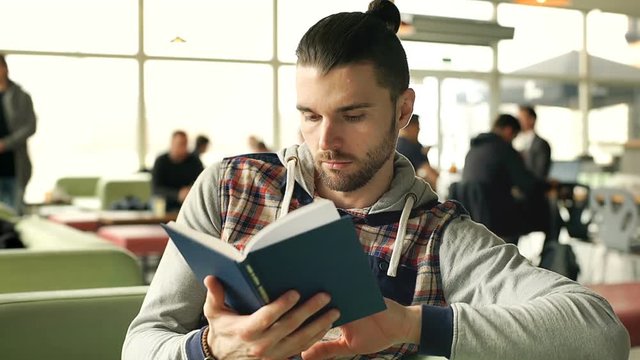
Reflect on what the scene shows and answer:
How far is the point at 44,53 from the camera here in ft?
29.8

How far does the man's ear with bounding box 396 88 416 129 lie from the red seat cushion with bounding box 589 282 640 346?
0.65 metres

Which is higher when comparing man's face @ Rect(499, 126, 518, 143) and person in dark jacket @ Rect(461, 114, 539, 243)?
man's face @ Rect(499, 126, 518, 143)

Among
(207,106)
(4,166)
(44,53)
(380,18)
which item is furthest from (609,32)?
(380,18)

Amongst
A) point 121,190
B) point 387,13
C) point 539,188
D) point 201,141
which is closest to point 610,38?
point 201,141

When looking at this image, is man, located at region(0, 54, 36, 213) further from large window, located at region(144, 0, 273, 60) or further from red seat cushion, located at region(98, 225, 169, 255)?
large window, located at region(144, 0, 273, 60)

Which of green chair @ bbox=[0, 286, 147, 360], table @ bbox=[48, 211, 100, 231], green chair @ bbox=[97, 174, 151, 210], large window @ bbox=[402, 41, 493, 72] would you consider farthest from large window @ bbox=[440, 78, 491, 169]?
green chair @ bbox=[0, 286, 147, 360]

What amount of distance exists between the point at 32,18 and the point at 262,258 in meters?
9.11

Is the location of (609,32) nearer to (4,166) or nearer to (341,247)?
(4,166)

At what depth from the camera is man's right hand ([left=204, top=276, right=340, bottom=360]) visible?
920mm

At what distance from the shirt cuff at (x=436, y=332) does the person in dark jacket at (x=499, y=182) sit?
4006 mm

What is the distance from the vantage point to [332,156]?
1.30 meters

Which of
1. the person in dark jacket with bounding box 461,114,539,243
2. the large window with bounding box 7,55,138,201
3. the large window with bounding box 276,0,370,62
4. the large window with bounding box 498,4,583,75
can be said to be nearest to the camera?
the person in dark jacket with bounding box 461,114,539,243

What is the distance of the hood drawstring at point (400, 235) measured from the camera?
1.33m

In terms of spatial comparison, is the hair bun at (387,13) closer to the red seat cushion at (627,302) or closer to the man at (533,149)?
the red seat cushion at (627,302)
